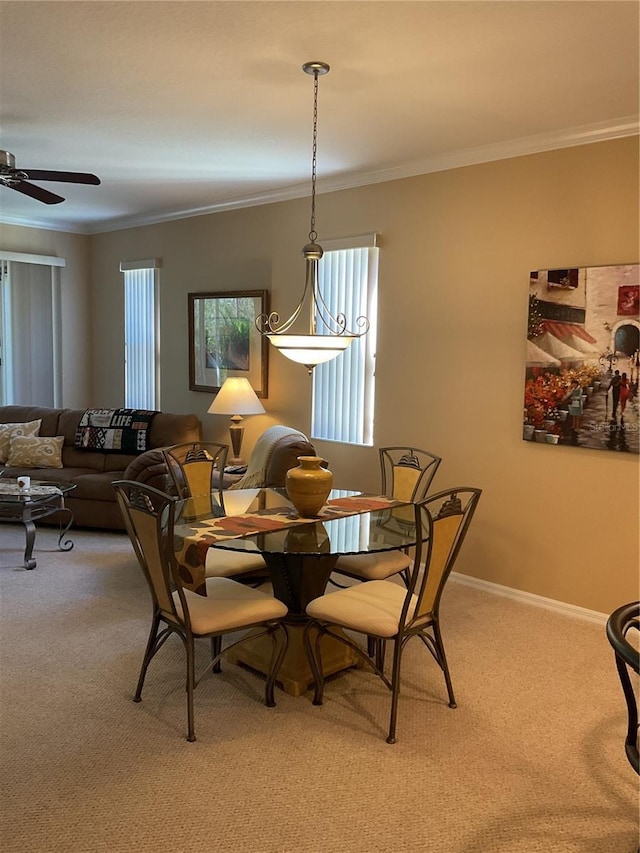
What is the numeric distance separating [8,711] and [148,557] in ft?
2.93

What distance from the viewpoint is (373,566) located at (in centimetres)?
340

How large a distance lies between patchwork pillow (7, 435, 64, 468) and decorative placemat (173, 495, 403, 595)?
3314 mm

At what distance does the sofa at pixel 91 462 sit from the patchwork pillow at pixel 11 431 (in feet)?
0.26

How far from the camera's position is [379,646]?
320cm

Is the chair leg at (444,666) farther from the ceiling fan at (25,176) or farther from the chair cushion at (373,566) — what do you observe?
the ceiling fan at (25,176)

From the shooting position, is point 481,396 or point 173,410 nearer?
point 481,396

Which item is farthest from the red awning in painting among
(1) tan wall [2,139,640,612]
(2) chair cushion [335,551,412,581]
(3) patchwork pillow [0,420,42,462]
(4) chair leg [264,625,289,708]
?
(3) patchwork pillow [0,420,42,462]

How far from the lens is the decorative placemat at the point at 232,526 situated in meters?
2.78

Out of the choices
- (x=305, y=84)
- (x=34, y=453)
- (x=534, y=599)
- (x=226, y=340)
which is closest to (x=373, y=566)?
(x=534, y=599)

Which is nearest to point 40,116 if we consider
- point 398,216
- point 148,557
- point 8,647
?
point 398,216

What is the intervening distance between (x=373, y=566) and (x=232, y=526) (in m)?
0.78

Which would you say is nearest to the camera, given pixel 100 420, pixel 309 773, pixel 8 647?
pixel 309 773

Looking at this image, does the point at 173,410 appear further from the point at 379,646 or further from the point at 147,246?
the point at 379,646

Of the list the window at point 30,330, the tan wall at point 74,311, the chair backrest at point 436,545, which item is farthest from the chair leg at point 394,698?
the tan wall at point 74,311
